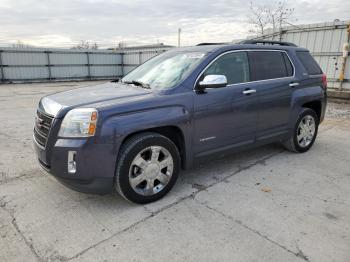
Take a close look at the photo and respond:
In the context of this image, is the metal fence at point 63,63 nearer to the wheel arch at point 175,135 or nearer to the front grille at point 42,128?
the wheel arch at point 175,135

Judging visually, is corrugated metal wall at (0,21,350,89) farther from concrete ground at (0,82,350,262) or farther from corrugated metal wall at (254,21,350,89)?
concrete ground at (0,82,350,262)

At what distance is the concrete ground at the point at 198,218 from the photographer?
247 centimetres

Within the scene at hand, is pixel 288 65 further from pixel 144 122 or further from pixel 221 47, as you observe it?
pixel 144 122

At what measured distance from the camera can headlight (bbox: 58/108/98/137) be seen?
2773 millimetres

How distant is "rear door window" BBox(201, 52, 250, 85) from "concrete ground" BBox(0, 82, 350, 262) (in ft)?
4.37

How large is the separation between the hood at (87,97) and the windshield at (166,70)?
244 millimetres

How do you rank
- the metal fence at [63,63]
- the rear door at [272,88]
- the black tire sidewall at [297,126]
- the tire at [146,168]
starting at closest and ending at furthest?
the tire at [146,168], the rear door at [272,88], the black tire sidewall at [297,126], the metal fence at [63,63]

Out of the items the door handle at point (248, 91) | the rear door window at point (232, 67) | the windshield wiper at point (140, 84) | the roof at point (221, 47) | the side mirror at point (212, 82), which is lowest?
the door handle at point (248, 91)

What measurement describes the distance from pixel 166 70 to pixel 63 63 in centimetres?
1941

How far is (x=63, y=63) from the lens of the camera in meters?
21.0

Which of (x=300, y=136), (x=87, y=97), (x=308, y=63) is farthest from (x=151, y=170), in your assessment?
(x=308, y=63)

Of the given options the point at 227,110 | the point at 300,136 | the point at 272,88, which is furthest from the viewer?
the point at 300,136

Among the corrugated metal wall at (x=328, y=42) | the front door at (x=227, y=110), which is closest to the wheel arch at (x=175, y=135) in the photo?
the front door at (x=227, y=110)

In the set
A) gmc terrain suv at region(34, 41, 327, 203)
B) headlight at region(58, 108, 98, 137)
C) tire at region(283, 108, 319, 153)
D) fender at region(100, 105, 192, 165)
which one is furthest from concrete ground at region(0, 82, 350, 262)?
headlight at region(58, 108, 98, 137)
